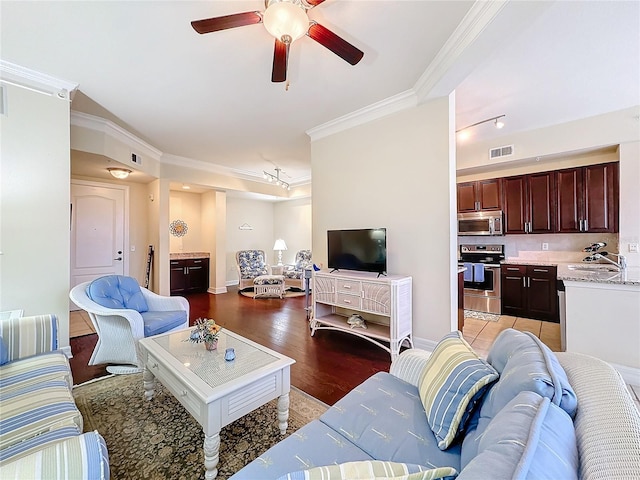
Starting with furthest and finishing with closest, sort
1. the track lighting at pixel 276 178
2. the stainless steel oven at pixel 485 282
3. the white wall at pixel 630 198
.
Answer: the track lighting at pixel 276 178
the stainless steel oven at pixel 485 282
the white wall at pixel 630 198

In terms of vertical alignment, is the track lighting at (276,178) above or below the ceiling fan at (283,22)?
above

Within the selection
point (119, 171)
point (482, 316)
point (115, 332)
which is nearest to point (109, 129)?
point (119, 171)

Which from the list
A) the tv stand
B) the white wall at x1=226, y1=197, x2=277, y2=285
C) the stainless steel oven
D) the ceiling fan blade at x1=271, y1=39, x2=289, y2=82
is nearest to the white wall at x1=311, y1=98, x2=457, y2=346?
the tv stand

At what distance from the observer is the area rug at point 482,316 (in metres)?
4.29

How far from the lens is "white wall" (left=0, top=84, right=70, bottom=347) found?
260cm

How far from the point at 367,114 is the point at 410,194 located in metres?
1.23

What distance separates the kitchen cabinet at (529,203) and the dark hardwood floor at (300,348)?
331 cm

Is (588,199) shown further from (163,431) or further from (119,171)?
(119,171)

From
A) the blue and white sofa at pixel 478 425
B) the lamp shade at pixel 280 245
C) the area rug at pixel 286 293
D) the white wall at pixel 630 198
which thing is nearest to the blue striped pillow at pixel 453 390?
the blue and white sofa at pixel 478 425

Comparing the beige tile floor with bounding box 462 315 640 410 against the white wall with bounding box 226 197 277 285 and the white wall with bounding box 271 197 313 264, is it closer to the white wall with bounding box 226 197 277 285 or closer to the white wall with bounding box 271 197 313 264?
the white wall with bounding box 271 197 313 264

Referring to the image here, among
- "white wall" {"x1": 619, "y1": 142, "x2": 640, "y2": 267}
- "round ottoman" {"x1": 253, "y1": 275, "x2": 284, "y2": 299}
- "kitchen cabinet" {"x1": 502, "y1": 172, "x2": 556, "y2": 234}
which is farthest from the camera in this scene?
"round ottoman" {"x1": 253, "y1": 275, "x2": 284, "y2": 299}

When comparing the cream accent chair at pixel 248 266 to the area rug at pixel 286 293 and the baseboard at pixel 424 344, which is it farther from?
the baseboard at pixel 424 344

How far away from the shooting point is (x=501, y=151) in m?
4.41

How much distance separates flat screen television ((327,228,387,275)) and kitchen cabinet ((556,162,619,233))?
122 inches
